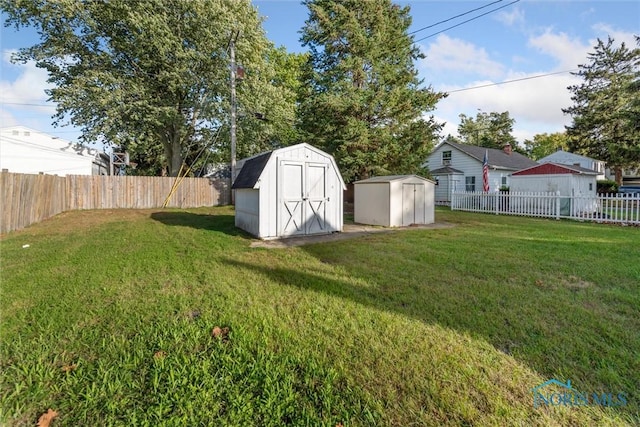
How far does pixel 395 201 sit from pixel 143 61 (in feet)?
54.7

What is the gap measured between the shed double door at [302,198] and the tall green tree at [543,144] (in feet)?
179

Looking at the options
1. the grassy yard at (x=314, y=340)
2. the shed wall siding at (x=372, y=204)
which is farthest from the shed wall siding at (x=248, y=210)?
the shed wall siding at (x=372, y=204)

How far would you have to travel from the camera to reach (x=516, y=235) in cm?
792

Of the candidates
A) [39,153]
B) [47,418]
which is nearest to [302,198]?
[47,418]

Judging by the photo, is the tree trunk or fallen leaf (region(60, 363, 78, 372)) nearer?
fallen leaf (region(60, 363, 78, 372))

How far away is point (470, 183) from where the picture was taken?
74.3ft

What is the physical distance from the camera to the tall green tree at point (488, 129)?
124 feet

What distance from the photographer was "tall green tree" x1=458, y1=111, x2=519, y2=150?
124 feet

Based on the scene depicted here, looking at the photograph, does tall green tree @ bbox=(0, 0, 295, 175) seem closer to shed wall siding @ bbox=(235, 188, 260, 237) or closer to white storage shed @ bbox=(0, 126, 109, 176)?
white storage shed @ bbox=(0, 126, 109, 176)

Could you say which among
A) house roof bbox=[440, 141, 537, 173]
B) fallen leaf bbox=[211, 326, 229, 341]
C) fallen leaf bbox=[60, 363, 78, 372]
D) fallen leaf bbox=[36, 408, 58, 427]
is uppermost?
house roof bbox=[440, 141, 537, 173]

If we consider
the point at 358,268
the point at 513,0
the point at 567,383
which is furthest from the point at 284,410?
the point at 513,0

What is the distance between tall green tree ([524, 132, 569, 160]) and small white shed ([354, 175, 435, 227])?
167 feet

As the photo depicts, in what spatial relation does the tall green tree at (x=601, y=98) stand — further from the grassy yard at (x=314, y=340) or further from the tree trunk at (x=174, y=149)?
the tree trunk at (x=174, y=149)

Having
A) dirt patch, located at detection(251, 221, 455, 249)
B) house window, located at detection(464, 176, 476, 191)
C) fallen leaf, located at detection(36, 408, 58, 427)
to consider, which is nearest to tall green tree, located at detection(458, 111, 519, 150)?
house window, located at detection(464, 176, 476, 191)
